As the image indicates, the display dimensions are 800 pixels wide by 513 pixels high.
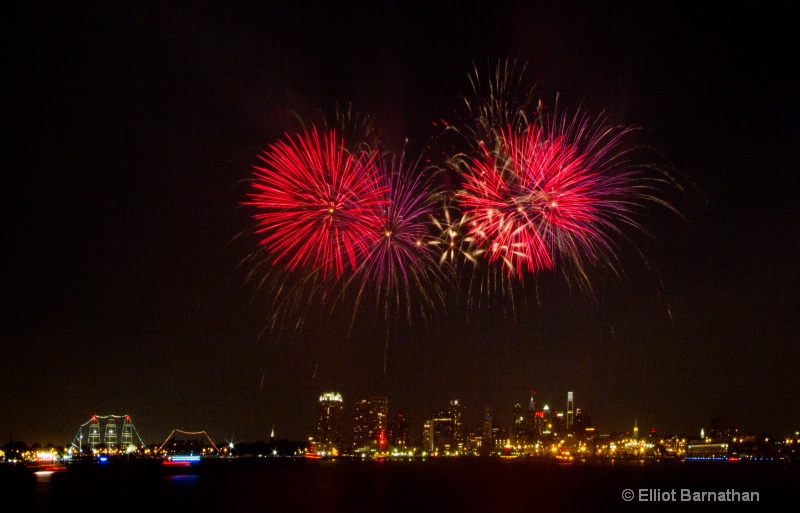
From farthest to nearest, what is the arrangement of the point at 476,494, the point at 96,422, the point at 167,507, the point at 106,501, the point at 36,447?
the point at 36,447, the point at 96,422, the point at 476,494, the point at 106,501, the point at 167,507

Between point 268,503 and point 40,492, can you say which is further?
point 40,492

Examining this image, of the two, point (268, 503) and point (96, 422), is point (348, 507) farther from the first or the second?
point (96, 422)

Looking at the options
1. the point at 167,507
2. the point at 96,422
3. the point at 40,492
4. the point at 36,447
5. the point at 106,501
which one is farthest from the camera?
the point at 36,447

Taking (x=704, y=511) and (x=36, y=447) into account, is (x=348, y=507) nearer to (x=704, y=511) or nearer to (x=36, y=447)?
(x=704, y=511)

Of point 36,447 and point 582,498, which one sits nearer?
point 582,498

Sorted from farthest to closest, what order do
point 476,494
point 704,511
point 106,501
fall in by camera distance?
1. point 476,494
2. point 106,501
3. point 704,511

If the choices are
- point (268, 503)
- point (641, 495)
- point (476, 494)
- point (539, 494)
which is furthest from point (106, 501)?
point (641, 495)

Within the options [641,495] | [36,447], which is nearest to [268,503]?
[641,495]

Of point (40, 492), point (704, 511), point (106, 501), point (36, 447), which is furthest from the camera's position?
point (36, 447)
